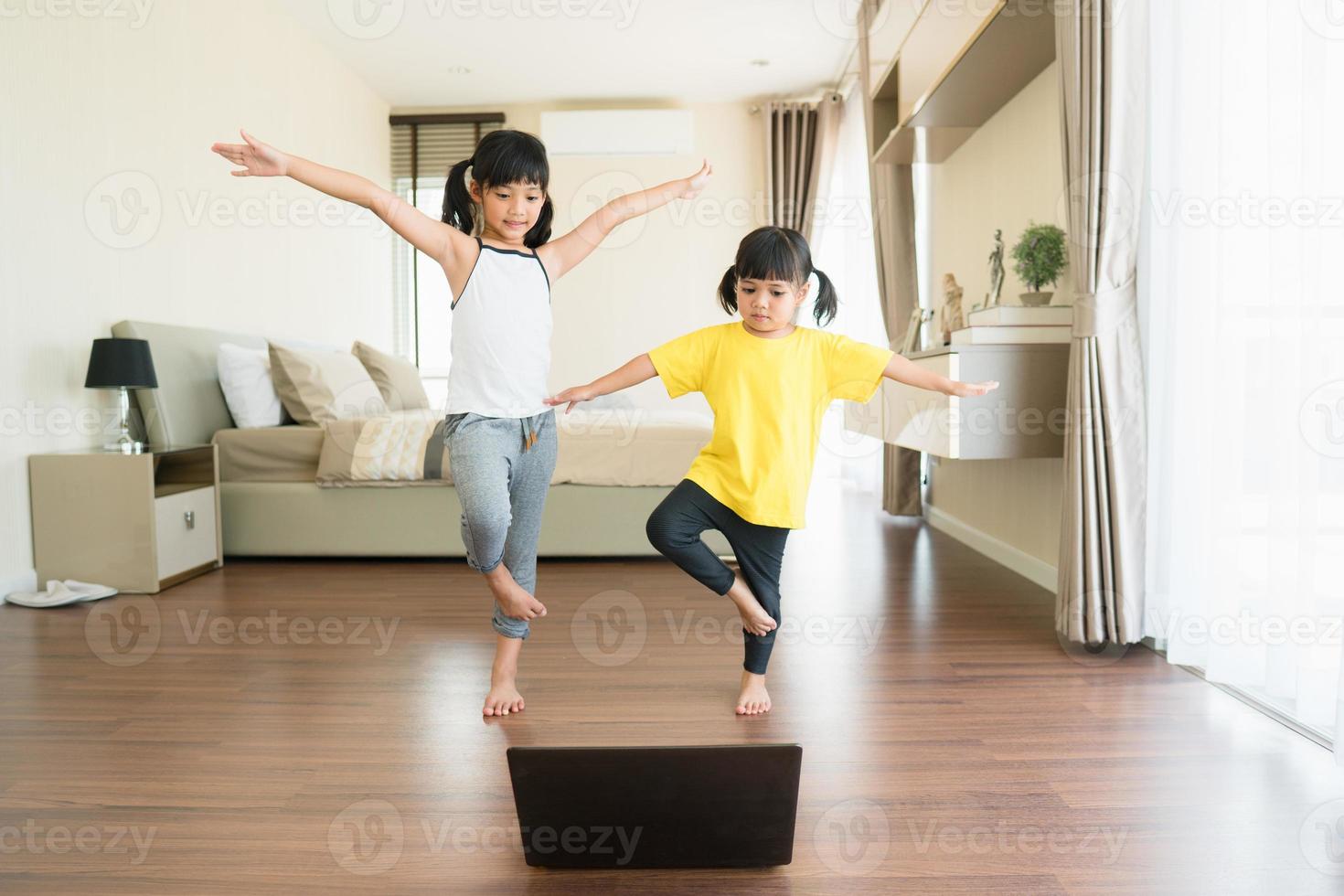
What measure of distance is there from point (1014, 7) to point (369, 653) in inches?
102

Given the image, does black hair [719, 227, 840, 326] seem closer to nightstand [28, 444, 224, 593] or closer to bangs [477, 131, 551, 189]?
bangs [477, 131, 551, 189]

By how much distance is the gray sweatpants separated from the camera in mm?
1797

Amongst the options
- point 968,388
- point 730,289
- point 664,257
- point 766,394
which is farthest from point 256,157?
point 664,257

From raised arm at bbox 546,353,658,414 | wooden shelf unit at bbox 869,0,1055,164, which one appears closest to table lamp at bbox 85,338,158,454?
raised arm at bbox 546,353,658,414

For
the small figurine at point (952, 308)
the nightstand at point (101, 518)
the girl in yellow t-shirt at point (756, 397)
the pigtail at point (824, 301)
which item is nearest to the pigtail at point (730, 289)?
the girl in yellow t-shirt at point (756, 397)

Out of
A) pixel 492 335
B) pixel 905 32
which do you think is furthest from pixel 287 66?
pixel 492 335

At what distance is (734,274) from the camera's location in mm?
1892

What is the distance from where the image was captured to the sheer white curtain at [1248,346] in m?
1.77

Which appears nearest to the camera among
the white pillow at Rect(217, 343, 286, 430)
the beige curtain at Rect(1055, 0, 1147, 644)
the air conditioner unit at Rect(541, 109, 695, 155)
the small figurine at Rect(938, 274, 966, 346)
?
the beige curtain at Rect(1055, 0, 1147, 644)

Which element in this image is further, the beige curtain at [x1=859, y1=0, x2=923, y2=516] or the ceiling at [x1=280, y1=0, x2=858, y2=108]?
the ceiling at [x1=280, y1=0, x2=858, y2=108]

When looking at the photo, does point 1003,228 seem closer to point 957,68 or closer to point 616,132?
point 957,68

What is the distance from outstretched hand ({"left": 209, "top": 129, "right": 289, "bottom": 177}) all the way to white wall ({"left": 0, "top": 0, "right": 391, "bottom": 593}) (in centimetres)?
197

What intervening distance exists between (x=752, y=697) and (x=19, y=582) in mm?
2640

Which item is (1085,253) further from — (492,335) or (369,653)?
(369,653)
